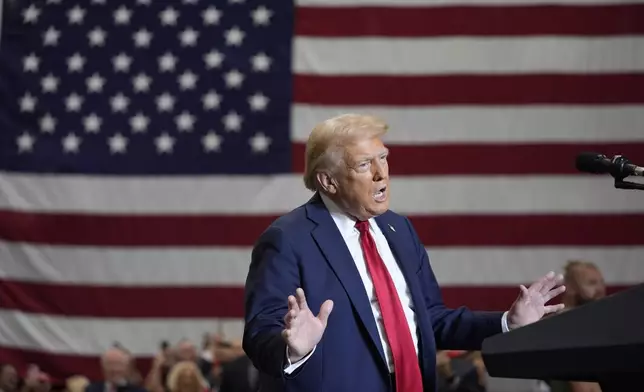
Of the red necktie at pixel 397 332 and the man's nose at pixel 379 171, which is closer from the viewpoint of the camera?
the red necktie at pixel 397 332

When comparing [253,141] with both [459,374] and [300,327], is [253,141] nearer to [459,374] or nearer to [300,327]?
[459,374]

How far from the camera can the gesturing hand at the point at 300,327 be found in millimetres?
2381

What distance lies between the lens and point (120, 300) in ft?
26.9

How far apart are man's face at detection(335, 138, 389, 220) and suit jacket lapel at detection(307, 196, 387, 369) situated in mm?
89

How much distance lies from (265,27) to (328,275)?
5.63 metres

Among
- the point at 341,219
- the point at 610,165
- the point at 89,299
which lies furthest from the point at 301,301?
the point at 89,299

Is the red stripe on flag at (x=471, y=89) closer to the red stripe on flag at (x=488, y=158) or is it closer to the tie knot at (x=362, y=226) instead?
the red stripe on flag at (x=488, y=158)

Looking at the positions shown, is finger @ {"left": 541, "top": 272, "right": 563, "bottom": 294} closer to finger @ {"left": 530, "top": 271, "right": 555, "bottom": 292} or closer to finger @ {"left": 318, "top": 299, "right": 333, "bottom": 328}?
finger @ {"left": 530, "top": 271, "right": 555, "bottom": 292}

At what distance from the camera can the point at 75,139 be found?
8.33 metres

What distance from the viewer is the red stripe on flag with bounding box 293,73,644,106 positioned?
7.86 meters

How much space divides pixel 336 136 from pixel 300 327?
Result: 2.12 feet

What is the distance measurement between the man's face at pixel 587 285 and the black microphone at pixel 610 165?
3140mm

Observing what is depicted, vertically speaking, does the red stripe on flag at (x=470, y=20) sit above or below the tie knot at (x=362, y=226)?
below

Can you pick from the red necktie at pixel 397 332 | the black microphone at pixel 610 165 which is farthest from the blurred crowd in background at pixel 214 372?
the black microphone at pixel 610 165
